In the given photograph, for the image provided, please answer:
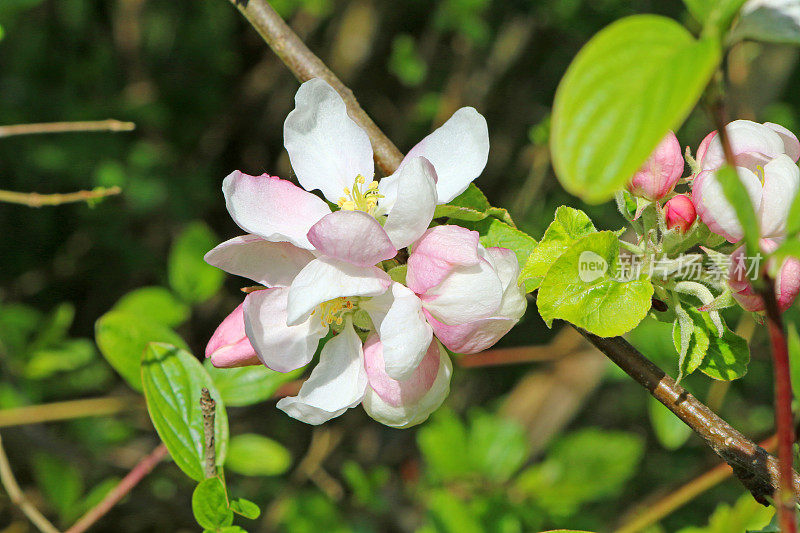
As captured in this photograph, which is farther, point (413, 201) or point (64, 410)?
point (64, 410)

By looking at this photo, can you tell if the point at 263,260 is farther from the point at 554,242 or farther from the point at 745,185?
the point at 745,185

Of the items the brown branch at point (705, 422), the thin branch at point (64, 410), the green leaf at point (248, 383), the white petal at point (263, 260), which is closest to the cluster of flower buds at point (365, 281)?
the white petal at point (263, 260)

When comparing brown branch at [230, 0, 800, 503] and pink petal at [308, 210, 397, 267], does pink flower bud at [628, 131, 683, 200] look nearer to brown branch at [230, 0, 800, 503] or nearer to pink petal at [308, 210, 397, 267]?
brown branch at [230, 0, 800, 503]

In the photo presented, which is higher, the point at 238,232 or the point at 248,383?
the point at 248,383

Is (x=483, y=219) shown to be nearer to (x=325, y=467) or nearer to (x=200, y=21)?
(x=325, y=467)

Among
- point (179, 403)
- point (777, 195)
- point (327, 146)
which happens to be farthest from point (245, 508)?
point (777, 195)

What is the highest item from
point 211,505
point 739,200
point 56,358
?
point 739,200

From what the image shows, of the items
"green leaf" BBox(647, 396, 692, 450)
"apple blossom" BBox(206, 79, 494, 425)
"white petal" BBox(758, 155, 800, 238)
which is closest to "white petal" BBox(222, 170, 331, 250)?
"apple blossom" BBox(206, 79, 494, 425)
